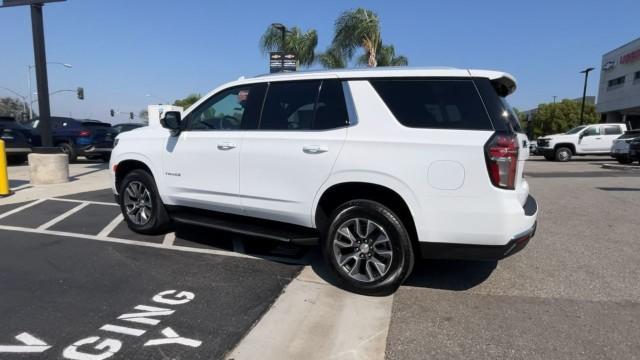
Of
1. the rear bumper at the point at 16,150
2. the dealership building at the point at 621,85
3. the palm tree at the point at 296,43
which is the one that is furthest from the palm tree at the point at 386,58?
the dealership building at the point at 621,85

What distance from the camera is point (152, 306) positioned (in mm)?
3439

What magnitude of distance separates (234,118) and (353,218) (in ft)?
5.89

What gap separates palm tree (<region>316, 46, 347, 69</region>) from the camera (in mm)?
20984

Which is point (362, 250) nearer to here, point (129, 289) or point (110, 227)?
point (129, 289)

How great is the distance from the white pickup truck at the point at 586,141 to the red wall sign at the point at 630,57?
25.8 m

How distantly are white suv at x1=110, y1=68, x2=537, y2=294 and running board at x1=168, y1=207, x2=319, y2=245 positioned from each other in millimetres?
16

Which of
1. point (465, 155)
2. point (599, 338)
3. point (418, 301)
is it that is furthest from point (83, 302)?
point (599, 338)

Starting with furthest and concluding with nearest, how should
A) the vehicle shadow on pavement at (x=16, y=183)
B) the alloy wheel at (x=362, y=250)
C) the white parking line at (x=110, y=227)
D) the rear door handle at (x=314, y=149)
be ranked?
the vehicle shadow on pavement at (x=16, y=183) → the white parking line at (x=110, y=227) → the rear door handle at (x=314, y=149) → the alloy wheel at (x=362, y=250)

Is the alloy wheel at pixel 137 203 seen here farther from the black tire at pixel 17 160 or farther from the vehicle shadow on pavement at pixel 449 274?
the black tire at pixel 17 160

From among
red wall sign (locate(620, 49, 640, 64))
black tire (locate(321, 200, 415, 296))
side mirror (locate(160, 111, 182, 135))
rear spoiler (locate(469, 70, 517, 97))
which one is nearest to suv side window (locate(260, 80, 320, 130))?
black tire (locate(321, 200, 415, 296))

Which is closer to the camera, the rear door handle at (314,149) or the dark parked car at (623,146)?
the rear door handle at (314,149)

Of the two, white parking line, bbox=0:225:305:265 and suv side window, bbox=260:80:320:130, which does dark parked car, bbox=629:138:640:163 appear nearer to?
white parking line, bbox=0:225:305:265

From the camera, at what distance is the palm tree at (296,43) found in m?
23.2

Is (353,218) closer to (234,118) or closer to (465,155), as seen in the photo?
(465,155)
